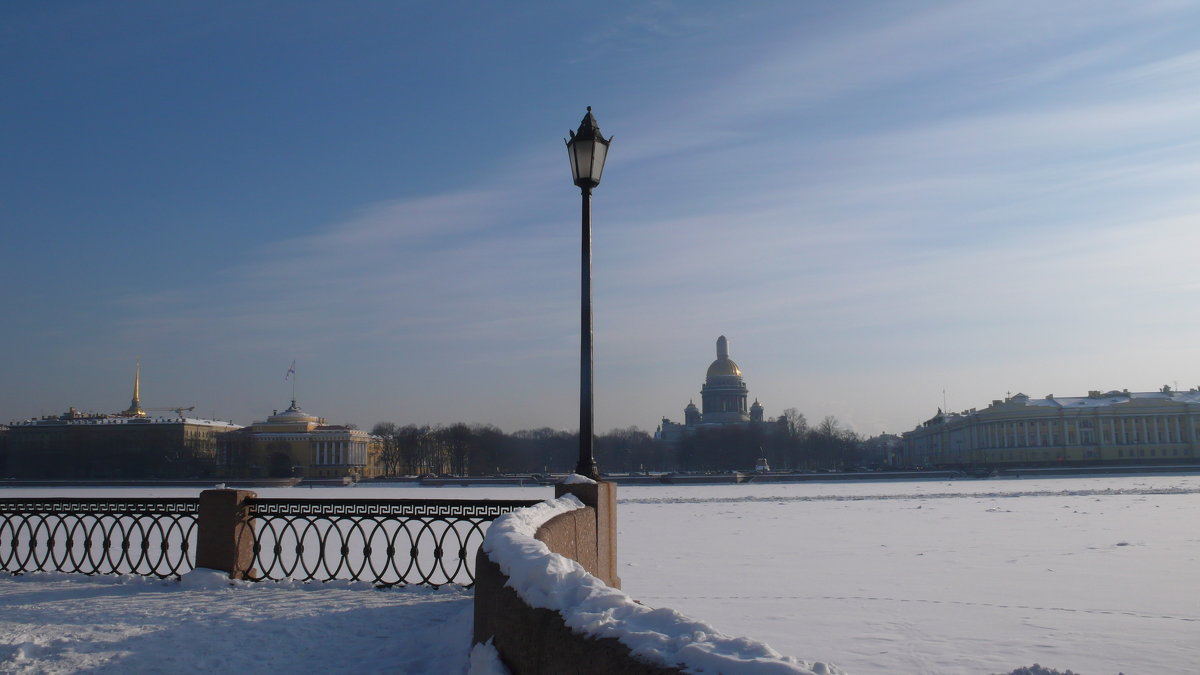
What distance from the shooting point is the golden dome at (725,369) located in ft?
557

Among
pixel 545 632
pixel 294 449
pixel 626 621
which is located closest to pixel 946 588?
pixel 545 632

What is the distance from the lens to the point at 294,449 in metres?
129

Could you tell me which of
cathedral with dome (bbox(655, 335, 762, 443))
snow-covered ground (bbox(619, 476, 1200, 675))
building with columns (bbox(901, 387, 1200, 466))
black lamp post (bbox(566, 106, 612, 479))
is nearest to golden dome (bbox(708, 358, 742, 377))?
cathedral with dome (bbox(655, 335, 762, 443))

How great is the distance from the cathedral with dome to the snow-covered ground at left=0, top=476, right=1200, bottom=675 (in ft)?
466

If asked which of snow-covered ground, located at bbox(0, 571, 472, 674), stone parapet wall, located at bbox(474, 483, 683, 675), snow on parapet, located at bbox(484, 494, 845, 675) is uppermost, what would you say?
snow on parapet, located at bbox(484, 494, 845, 675)

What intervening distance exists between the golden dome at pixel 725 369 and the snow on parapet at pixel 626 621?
165 metres

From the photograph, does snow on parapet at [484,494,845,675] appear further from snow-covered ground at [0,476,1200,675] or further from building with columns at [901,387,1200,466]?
building with columns at [901,387,1200,466]

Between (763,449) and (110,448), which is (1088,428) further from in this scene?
(110,448)

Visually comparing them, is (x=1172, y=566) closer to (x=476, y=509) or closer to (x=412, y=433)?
(x=476, y=509)

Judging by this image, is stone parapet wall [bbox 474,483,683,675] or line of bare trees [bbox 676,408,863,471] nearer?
stone parapet wall [bbox 474,483,683,675]

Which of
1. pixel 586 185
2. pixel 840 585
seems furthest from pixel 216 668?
pixel 840 585

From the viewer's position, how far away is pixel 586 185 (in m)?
11.6

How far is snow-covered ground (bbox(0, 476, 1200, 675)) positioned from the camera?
7723 millimetres

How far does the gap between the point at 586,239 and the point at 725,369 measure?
160543 mm
